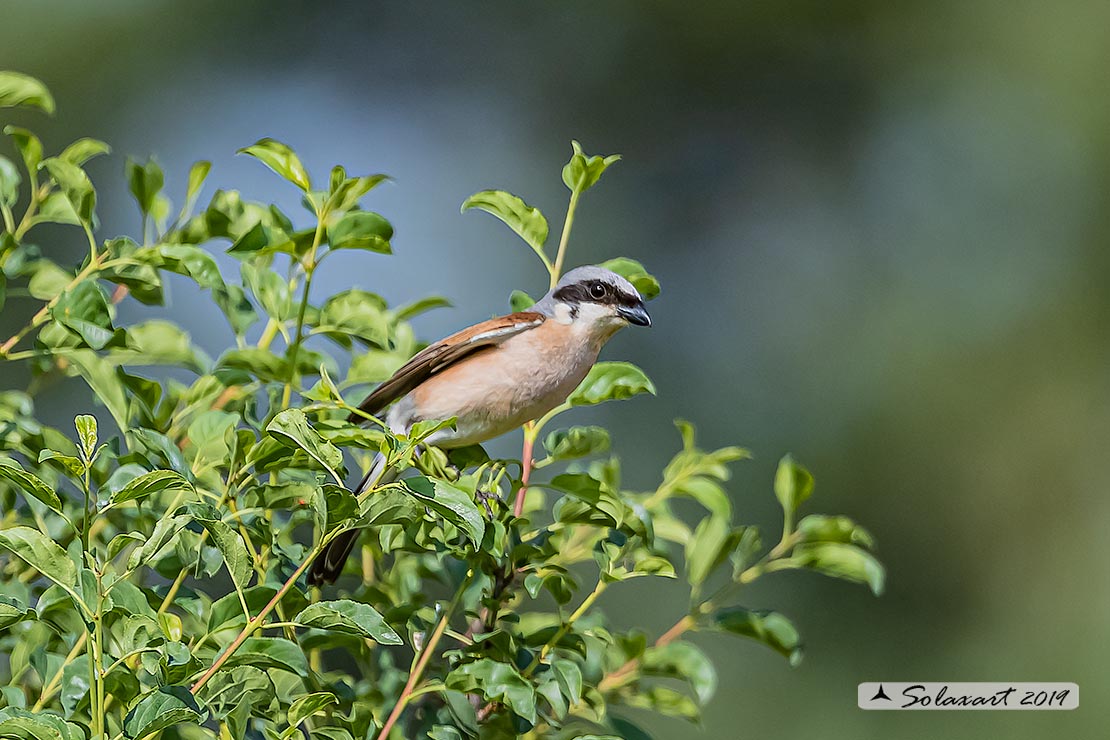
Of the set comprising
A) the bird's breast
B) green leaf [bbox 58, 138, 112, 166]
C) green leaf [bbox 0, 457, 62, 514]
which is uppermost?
green leaf [bbox 58, 138, 112, 166]

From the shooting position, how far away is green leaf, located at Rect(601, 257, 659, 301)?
125 centimetres

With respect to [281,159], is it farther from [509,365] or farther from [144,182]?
[509,365]

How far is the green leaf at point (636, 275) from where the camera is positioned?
1.25 metres

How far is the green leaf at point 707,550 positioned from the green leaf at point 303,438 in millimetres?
580

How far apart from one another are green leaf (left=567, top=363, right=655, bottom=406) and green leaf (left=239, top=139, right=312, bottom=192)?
0.34 m

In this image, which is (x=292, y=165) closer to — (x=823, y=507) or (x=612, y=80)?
(x=823, y=507)

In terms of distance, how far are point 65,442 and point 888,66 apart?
19.5 ft

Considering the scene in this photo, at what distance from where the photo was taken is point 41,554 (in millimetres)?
757

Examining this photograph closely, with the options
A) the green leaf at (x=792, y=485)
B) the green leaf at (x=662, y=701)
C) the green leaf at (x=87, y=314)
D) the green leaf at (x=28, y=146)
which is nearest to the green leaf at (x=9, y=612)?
the green leaf at (x=87, y=314)

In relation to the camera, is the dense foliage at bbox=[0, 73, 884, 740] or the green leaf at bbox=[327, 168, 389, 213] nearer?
the dense foliage at bbox=[0, 73, 884, 740]

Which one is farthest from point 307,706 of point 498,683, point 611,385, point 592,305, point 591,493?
point 592,305

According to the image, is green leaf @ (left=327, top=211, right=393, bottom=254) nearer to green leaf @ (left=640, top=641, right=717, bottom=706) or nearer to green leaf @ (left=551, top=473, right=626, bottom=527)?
green leaf @ (left=551, top=473, right=626, bottom=527)

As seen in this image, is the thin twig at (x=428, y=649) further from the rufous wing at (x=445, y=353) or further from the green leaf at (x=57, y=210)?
the green leaf at (x=57, y=210)

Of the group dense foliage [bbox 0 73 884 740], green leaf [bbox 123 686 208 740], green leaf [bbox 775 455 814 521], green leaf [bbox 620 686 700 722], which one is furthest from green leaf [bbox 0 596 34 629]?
green leaf [bbox 775 455 814 521]
